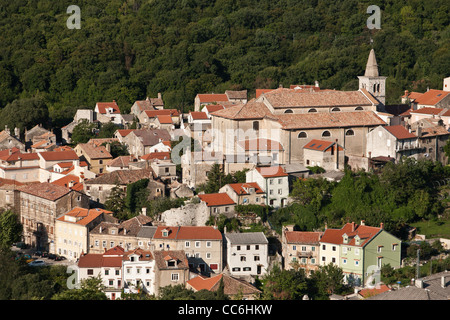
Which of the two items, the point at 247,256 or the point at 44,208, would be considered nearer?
the point at 247,256

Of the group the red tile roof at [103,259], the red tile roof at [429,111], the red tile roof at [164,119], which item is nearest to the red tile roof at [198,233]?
the red tile roof at [103,259]

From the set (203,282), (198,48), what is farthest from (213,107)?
(198,48)

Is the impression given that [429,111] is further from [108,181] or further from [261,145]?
[108,181]

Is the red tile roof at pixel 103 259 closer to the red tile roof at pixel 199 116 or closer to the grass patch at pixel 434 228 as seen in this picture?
the grass patch at pixel 434 228

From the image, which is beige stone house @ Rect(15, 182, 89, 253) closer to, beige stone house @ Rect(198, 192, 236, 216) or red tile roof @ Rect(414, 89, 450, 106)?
beige stone house @ Rect(198, 192, 236, 216)

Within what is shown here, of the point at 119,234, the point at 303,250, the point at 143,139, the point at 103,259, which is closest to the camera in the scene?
the point at 103,259

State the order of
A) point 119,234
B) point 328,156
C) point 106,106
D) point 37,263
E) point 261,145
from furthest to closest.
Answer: point 106,106, point 261,145, point 328,156, point 37,263, point 119,234

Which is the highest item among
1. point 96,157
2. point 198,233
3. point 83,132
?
point 83,132
